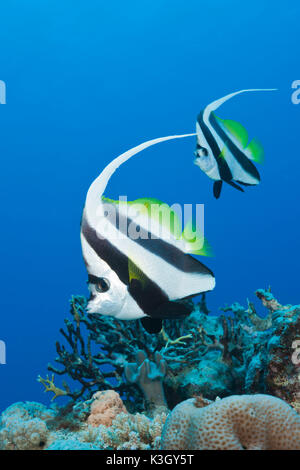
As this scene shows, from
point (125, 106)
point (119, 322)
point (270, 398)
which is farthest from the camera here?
point (125, 106)

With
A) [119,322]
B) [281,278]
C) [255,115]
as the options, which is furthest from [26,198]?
[119,322]

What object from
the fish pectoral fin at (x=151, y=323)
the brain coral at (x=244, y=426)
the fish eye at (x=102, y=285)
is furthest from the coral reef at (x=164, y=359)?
the fish eye at (x=102, y=285)

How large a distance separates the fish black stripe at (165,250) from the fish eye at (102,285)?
0.19 m

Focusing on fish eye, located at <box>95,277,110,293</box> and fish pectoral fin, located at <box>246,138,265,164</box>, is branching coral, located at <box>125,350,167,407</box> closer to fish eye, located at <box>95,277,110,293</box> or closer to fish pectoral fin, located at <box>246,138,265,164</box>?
fish pectoral fin, located at <box>246,138,265,164</box>

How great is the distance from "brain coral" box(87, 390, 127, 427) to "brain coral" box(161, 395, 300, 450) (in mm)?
1278

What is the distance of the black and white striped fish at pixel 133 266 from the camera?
1.31 metres

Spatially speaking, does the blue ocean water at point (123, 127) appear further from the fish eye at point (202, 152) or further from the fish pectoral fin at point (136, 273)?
the fish pectoral fin at point (136, 273)

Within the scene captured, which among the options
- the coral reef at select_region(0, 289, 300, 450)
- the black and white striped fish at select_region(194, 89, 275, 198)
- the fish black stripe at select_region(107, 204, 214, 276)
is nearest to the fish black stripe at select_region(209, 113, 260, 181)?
the black and white striped fish at select_region(194, 89, 275, 198)

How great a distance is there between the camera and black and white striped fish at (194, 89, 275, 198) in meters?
2.46

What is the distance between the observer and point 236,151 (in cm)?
249

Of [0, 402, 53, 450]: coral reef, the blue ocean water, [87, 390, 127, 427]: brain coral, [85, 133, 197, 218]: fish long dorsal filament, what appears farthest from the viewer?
the blue ocean water

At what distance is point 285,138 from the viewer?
36.5 metres
